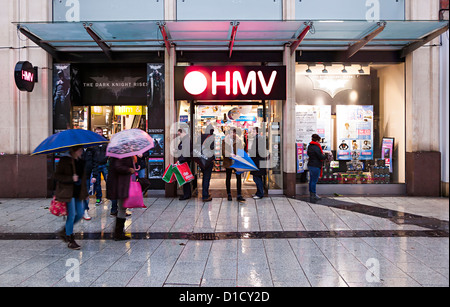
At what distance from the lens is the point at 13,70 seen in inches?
405

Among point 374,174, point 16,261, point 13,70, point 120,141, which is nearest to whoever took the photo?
point 16,261

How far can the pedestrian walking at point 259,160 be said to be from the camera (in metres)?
9.95

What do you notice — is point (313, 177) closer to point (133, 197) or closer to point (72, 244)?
point (133, 197)

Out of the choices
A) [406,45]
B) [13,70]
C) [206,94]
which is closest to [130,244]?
[206,94]

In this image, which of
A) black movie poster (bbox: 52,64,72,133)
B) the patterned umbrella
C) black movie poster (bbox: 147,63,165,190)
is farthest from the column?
black movie poster (bbox: 52,64,72,133)

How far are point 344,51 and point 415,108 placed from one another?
2579mm

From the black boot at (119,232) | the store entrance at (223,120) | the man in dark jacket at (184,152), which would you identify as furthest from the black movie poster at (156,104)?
the black boot at (119,232)

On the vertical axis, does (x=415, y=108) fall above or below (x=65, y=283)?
above

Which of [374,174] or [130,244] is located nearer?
[130,244]

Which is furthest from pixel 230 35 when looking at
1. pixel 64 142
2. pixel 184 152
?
pixel 64 142

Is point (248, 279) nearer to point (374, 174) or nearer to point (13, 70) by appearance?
point (374, 174)

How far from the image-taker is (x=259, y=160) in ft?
32.9

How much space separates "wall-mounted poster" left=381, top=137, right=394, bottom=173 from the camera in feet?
36.0

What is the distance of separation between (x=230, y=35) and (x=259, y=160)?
3414 mm
